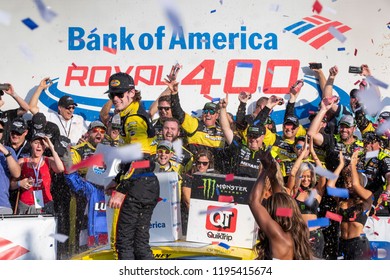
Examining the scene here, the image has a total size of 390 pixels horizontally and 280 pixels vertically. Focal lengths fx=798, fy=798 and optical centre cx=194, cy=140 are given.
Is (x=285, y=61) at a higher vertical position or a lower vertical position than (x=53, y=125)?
higher

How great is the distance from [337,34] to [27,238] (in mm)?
2572

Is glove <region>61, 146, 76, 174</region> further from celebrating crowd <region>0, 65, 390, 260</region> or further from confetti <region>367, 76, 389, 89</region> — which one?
confetti <region>367, 76, 389, 89</region>

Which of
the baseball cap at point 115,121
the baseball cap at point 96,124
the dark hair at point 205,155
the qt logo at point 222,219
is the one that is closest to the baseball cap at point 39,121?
the baseball cap at point 96,124

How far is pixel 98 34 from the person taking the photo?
5.60 meters

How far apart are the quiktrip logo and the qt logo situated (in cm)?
130

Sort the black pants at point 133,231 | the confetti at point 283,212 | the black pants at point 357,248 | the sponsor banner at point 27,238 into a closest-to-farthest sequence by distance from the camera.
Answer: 1. the confetti at point 283,212
2. the black pants at point 133,231
3. the sponsor banner at point 27,238
4. the black pants at point 357,248

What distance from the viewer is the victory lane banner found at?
213 inches

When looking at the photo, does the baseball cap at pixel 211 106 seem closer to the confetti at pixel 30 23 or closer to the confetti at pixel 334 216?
the confetti at pixel 334 216

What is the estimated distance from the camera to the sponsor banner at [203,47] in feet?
18.2

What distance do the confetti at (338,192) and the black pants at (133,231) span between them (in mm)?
1243

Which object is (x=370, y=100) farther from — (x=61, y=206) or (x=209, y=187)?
(x=61, y=206)

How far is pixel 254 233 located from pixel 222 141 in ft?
2.30

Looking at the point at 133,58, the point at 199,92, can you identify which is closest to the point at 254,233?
the point at 199,92
